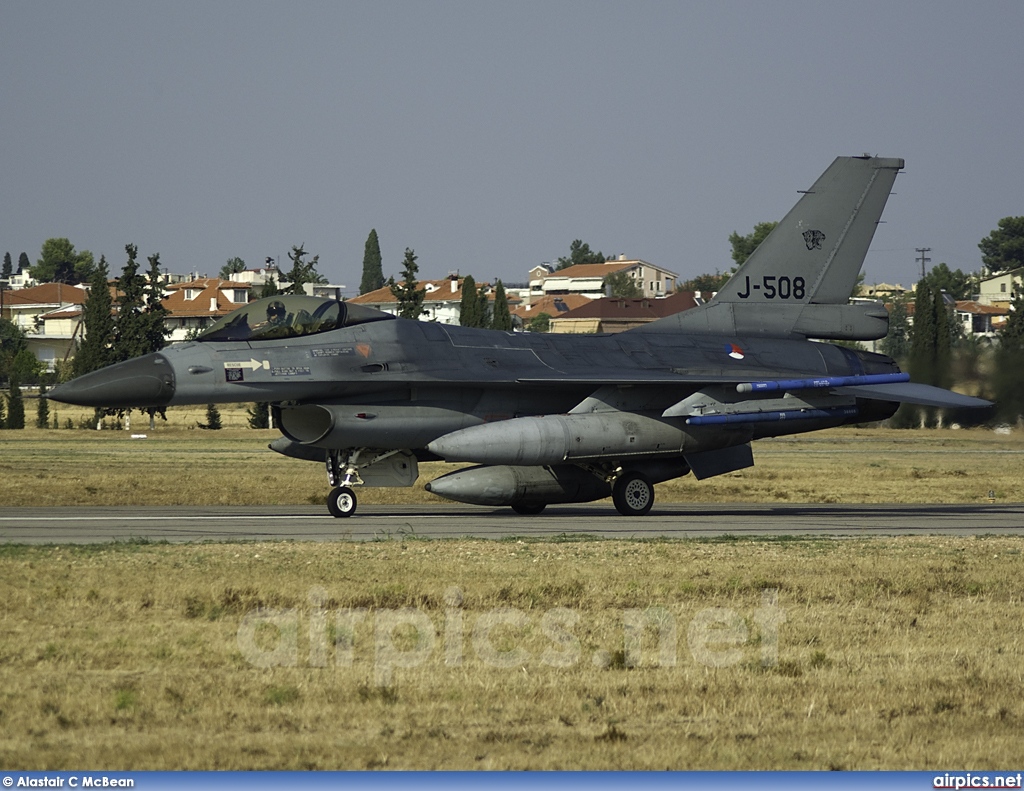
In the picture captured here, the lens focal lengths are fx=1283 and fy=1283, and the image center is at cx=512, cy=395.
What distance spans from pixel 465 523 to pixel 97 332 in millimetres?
36761

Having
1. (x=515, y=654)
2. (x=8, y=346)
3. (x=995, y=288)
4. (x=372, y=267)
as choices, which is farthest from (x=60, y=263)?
(x=515, y=654)

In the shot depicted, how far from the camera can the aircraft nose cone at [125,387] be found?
16.6 m

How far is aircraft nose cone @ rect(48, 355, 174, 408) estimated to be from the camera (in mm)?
16625

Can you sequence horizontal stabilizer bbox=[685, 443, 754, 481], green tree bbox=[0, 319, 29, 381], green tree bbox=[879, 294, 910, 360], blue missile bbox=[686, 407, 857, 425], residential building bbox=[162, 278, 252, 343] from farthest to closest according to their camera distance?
residential building bbox=[162, 278, 252, 343], green tree bbox=[0, 319, 29, 381], green tree bbox=[879, 294, 910, 360], horizontal stabilizer bbox=[685, 443, 754, 481], blue missile bbox=[686, 407, 857, 425]

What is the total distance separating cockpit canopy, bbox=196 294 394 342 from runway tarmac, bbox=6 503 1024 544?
257 centimetres

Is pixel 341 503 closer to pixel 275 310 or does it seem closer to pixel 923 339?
pixel 275 310

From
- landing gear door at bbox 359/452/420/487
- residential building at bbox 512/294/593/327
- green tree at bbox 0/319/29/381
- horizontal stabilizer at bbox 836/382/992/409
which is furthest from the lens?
residential building at bbox 512/294/593/327

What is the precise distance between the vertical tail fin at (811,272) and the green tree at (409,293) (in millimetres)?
33898

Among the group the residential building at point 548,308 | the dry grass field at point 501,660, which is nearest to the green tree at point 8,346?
the residential building at point 548,308

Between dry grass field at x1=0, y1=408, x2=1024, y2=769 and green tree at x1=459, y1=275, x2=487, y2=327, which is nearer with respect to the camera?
dry grass field at x1=0, y1=408, x2=1024, y2=769

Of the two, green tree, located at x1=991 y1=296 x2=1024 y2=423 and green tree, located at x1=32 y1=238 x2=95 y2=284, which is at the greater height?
green tree, located at x1=32 y1=238 x2=95 y2=284

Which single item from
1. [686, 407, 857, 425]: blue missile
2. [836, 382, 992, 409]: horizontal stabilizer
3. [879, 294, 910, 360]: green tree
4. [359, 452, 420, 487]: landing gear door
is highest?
[879, 294, 910, 360]: green tree

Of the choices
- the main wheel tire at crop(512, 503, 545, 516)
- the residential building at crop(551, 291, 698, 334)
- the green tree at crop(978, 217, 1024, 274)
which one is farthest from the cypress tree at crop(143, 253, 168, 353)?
the green tree at crop(978, 217, 1024, 274)

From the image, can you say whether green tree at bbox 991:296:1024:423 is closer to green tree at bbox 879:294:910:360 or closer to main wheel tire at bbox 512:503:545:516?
green tree at bbox 879:294:910:360
